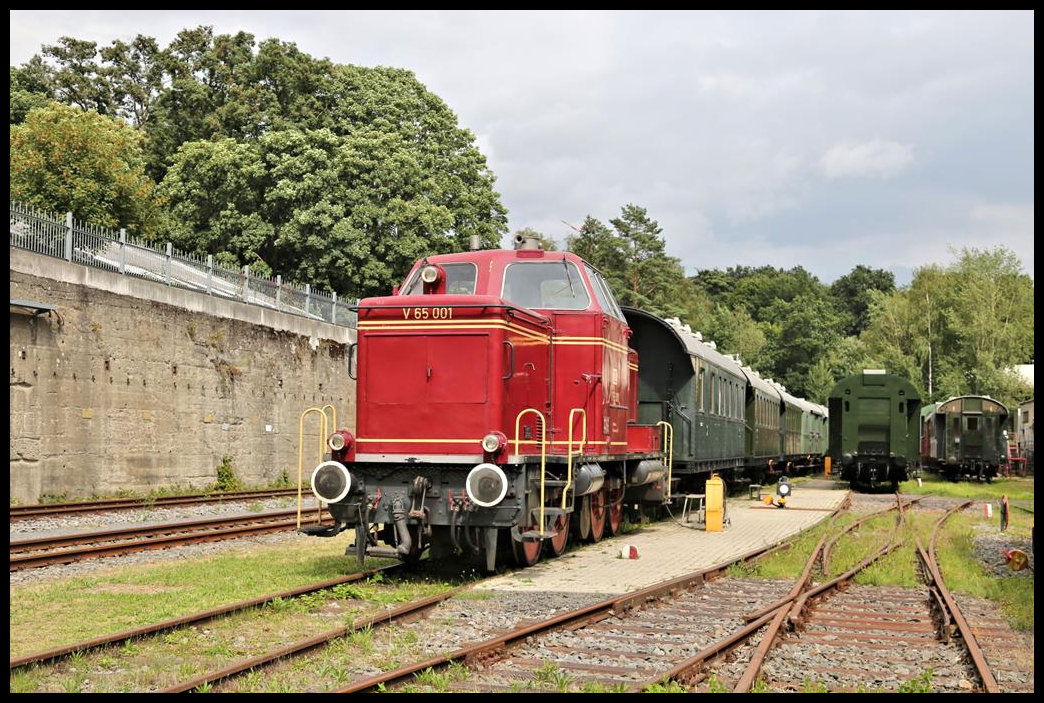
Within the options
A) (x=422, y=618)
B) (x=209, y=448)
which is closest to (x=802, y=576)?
(x=422, y=618)

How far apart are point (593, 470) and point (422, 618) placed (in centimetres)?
442

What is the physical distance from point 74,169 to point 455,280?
76.9 ft

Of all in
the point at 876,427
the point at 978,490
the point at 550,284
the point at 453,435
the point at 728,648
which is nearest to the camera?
the point at 728,648

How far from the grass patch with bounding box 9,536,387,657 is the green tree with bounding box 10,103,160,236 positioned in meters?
22.0

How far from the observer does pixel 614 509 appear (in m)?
15.4

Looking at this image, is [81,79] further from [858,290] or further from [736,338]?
[858,290]

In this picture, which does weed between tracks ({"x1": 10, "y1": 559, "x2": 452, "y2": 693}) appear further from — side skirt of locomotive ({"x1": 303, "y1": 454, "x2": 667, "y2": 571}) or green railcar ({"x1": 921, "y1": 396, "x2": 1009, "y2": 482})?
green railcar ({"x1": 921, "y1": 396, "x2": 1009, "y2": 482})

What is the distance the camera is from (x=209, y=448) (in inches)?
948

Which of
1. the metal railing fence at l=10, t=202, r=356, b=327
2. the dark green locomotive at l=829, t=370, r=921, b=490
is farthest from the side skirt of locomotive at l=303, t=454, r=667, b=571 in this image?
the dark green locomotive at l=829, t=370, r=921, b=490

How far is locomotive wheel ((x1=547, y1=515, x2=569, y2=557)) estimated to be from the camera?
1245 cm

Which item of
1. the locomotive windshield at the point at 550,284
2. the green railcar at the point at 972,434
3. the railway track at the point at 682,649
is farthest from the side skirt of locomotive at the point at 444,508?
the green railcar at the point at 972,434

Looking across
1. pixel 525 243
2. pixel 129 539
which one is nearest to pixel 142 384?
pixel 129 539

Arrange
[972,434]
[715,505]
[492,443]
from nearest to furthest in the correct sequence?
[492,443] → [715,505] → [972,434]

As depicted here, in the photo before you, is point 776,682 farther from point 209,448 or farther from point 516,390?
point 209,448
